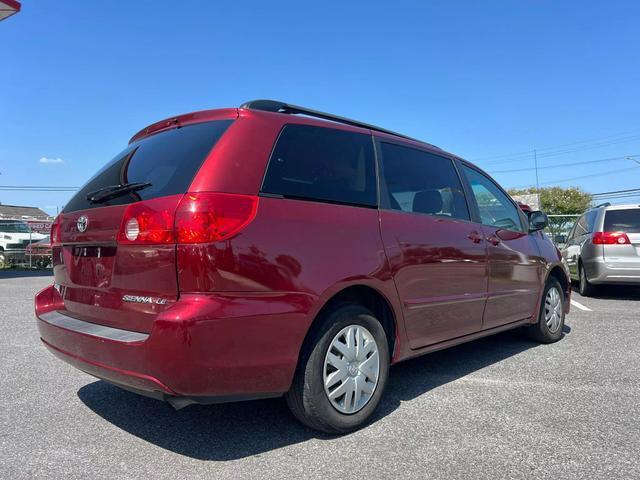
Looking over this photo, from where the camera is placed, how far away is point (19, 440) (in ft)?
9.53

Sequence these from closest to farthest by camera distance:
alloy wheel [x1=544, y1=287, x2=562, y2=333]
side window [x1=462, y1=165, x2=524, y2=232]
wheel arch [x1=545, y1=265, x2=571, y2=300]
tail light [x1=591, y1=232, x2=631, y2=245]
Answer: side window [x1=462, y1=165, x2=524, y2=232]
alloy wheel [x1=544, y1=287, x2=562, y2=333]
wheel arch [x1=545, y1=265, x2=571, y2=300]
tail light [x1=591, y1=232, x2=631, y2=245]

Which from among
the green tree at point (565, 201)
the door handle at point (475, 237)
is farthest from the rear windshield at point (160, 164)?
the green tree at point (565, 201)

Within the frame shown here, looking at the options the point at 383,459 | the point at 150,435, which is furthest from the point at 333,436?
the point at 150,435

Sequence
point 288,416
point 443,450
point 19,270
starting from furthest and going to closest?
point 19,270, point 288,416, point 443,450

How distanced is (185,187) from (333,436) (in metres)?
1.61

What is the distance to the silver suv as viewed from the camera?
8414 millimetres

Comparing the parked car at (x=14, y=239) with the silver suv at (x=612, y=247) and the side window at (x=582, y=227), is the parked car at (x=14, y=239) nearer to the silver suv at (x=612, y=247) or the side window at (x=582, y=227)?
the side window at (x=582, y=227)

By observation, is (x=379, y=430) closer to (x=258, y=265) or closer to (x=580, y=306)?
(x=258, y=265)

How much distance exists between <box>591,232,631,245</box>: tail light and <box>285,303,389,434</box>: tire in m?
6.94

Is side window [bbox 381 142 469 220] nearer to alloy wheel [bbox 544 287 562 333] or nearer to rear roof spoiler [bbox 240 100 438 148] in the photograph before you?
rear roof spoiler [bbox 240 100 438 148]

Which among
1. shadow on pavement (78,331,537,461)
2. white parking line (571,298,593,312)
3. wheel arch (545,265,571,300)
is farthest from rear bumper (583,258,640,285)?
shadow on pavement (78,331,537,461)

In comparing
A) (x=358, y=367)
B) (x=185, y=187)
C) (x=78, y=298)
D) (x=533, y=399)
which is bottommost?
(x=533, y=399)

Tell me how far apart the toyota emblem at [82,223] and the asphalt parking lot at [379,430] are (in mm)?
1182

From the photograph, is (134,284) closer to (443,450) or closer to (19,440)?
(19,440)
